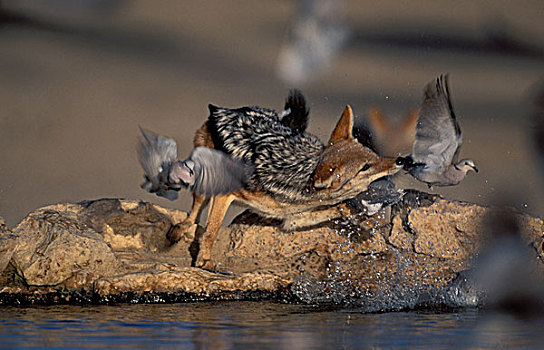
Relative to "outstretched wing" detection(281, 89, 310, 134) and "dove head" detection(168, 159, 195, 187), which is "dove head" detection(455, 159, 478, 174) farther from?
"dove head" detection(168, 159, 195, 187)

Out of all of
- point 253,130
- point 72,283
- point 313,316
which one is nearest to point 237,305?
point 313,316

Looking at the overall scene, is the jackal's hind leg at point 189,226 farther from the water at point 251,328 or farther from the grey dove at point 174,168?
the water at point 251,328

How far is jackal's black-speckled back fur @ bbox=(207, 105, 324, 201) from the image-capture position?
25.2 ft

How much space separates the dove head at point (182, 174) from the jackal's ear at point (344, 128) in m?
1.82

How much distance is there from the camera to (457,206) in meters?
8.18

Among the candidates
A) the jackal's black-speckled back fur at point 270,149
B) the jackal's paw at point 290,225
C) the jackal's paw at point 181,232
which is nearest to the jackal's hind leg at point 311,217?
the jackal's paw at point 290,225

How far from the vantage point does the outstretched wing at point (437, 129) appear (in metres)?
6.92

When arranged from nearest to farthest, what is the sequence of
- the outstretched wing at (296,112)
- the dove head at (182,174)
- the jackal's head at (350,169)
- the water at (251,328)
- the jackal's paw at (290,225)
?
the water at (251,328) → the dove head at (182,174) → the jackal's head at (350,169) → the jackal's paw at (290,225) → the outstretched wing at (296,112)

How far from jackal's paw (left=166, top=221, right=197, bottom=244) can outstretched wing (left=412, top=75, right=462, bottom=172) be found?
9.26 feet

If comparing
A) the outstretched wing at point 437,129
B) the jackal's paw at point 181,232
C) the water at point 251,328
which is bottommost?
the water at point 251,328

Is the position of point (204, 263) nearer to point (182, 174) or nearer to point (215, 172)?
point (215, 172)

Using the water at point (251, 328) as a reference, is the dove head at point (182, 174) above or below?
above

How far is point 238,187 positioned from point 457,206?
2.37 metres

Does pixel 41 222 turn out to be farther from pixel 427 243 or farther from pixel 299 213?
pixel 427 243
